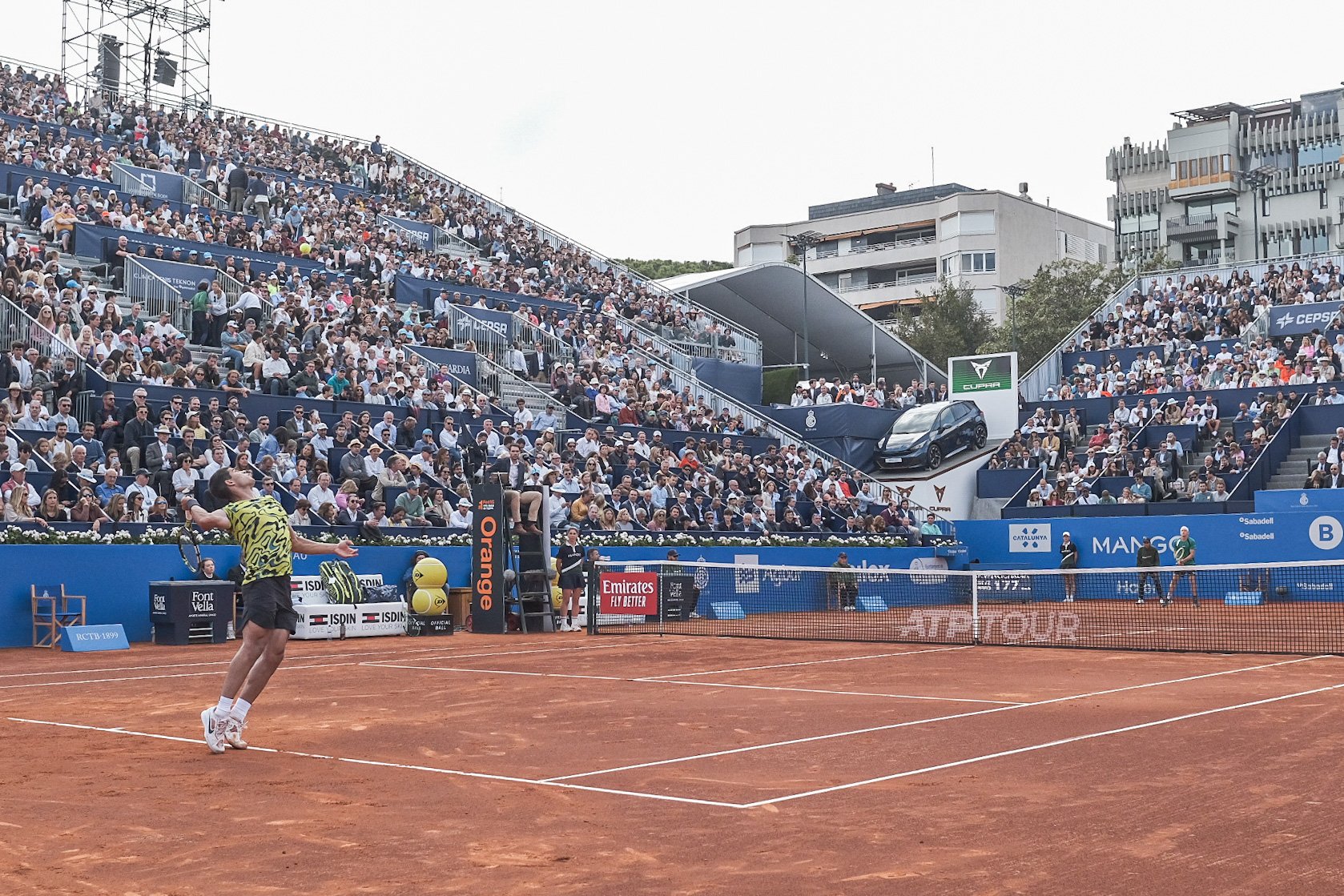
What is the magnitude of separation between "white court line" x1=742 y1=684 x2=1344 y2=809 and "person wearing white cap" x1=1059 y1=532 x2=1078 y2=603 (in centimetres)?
1726

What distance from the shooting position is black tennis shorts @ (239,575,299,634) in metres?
9.93

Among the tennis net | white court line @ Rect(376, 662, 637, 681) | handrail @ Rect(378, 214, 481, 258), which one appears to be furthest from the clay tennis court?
handrail @ Rect(378, 214, 481, 258)

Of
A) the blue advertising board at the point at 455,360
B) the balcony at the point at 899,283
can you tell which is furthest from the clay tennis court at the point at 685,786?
the balcony at the point at 899,283

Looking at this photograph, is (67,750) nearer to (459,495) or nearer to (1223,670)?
(1223,670)

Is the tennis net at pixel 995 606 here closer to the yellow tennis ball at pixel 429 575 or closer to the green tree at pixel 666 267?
the yellow tennis ball at pixel 429 575

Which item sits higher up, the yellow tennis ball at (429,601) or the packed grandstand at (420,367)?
the packed grandstand at (420,367)

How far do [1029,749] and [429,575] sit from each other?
1680 cm

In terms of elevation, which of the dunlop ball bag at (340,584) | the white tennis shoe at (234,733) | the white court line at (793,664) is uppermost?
the dunlop ball bag at (340,584)

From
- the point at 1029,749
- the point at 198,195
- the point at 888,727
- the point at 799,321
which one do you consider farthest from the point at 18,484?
the point at 799,321

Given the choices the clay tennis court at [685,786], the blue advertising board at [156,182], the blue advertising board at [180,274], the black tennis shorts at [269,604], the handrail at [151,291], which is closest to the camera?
the clay tennis court at [685,786]

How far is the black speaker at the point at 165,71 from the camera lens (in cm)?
4981

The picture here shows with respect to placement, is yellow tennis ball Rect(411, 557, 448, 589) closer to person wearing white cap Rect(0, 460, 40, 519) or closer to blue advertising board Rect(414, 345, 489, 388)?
person wearing white cap Rect(0, 460, 40, 519)

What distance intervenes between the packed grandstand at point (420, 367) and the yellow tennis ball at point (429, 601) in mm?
1469

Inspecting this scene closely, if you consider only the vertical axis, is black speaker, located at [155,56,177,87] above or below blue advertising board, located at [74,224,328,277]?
above
